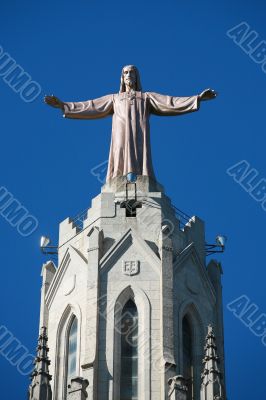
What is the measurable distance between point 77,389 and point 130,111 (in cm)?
1458

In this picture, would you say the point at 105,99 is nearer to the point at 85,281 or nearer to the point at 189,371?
the point at 85,281

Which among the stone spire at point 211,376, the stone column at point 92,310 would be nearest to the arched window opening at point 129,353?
the stone column at point 92,310

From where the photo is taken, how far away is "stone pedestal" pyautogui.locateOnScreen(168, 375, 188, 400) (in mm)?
54344

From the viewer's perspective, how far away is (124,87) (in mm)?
65188

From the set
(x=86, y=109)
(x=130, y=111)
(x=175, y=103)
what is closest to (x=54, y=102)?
(x=86, y=109)

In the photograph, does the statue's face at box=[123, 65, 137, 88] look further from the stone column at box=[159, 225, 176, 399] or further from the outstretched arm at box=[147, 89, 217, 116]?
the stone column at box=[159, 225, 176, 399]

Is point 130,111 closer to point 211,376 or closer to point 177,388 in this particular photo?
point 211,376

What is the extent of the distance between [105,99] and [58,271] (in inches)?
333

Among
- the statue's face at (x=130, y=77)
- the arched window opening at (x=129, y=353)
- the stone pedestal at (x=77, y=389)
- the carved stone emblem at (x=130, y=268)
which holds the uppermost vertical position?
the statue's face at (x=130, y=77)

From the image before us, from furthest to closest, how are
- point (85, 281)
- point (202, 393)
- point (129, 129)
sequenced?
point (129, 129) → point (85, 281) → point (202, 393)

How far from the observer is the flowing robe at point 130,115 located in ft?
206

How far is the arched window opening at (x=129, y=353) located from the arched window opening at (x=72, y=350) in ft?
6.79

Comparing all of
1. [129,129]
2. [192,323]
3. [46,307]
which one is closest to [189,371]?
[192,323]

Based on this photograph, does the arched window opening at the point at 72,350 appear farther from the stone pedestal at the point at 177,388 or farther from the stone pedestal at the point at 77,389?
the stone pedestal at the point at 177,388
